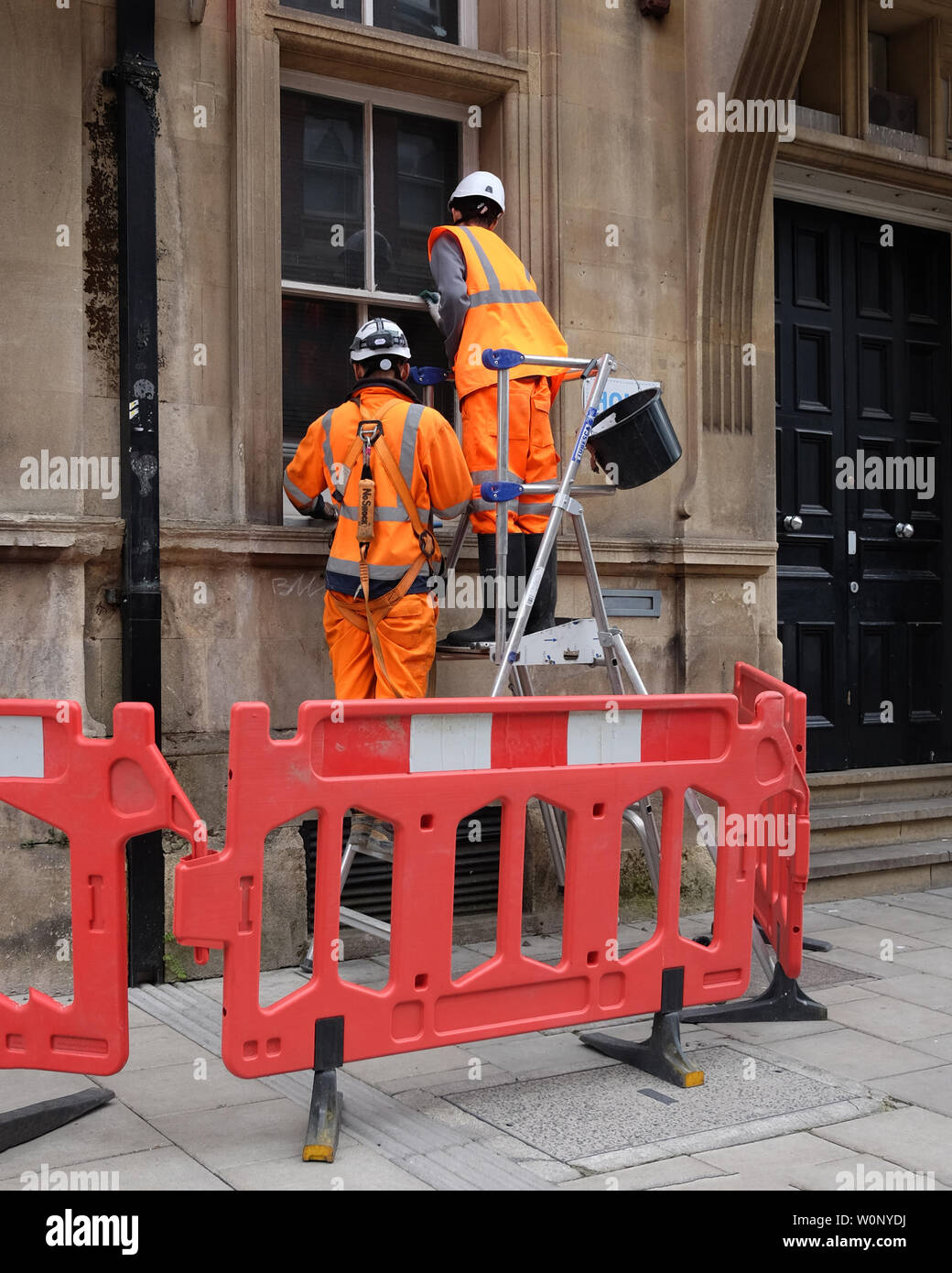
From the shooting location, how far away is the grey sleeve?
5465 mm

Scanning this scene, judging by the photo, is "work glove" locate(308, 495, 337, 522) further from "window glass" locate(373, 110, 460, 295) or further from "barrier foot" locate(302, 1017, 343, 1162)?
"barrier foot" locate(302, 1017, 343, 1162)

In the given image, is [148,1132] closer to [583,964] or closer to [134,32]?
[583,964]

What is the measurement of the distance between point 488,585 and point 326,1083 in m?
2.31

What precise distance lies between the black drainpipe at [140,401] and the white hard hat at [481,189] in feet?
3.96

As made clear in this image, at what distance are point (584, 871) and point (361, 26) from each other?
3976mm

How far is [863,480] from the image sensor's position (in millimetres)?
8125

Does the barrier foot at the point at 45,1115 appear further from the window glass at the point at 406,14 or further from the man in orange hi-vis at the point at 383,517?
the window glass at the point at 406,14

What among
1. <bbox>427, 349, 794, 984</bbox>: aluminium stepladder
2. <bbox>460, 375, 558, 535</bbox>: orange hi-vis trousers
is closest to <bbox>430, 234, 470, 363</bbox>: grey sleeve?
<bbox>427, 349, 794, 984</bbox>: aluminium stepladder

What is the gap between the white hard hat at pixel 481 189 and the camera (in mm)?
5617

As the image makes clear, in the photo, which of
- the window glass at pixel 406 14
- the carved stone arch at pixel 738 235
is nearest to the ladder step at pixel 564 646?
the carved stone arch at pixel 738 235

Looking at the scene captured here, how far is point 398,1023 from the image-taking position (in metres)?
3.85

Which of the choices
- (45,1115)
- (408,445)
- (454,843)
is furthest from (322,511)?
(45,1115)

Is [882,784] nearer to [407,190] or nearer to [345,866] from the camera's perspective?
[345,866]
